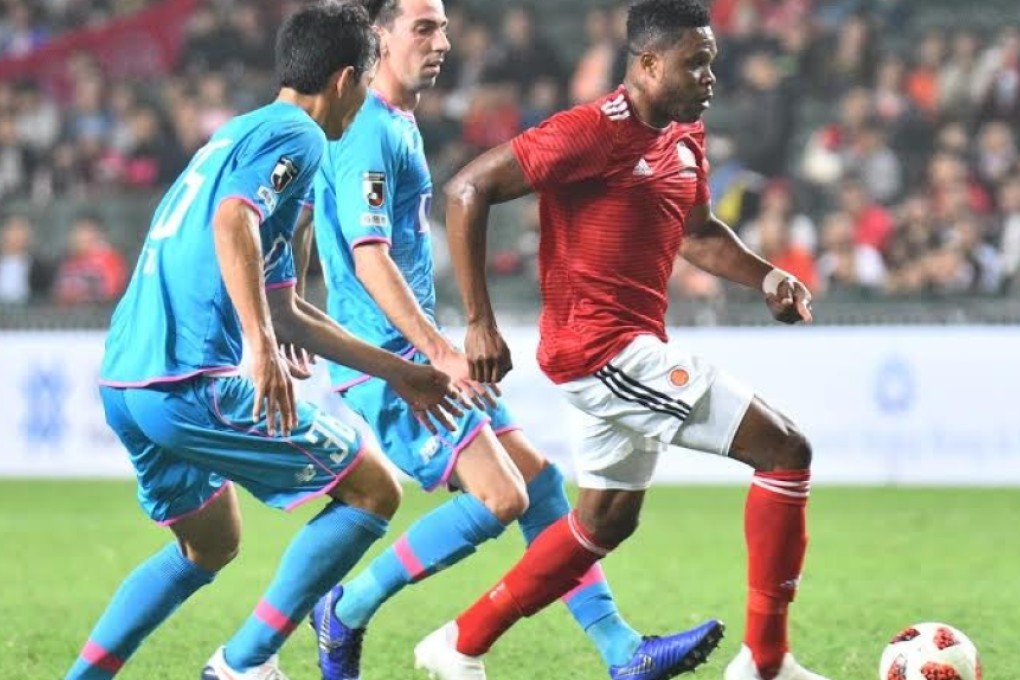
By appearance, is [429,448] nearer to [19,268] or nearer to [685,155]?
[685,155]

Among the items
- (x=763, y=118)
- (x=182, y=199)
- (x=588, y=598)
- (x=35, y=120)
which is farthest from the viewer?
(x=35, y=120)

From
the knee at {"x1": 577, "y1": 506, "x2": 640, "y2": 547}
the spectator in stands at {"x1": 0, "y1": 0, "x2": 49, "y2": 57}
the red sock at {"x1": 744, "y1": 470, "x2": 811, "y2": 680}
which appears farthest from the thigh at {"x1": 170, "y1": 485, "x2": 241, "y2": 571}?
the spectator in stands at {"x1": 0, "y1": 0, "x2": 49, "y2": 57}

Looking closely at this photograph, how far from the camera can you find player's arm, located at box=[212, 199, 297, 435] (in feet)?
16.1

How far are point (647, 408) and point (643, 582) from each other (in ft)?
10.4

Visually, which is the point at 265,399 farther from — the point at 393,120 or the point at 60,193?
the point at 60,193

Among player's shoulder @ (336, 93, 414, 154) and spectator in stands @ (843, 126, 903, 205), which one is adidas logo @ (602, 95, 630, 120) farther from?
spectator in stands @ (843, 126, 903, 205)

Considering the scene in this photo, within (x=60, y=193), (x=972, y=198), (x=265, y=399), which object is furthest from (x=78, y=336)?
(x=265, y=399)

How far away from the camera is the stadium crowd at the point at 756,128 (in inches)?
558

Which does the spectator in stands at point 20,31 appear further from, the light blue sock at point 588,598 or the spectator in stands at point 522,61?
the light blue sock at point 588,598

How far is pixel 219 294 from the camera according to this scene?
204 inches

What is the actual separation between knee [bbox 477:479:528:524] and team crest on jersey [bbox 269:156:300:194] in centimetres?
129

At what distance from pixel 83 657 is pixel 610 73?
1130cm

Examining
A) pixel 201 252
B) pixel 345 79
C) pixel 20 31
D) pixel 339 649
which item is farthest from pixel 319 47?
pixel 20 31

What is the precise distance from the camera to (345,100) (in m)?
5.44
